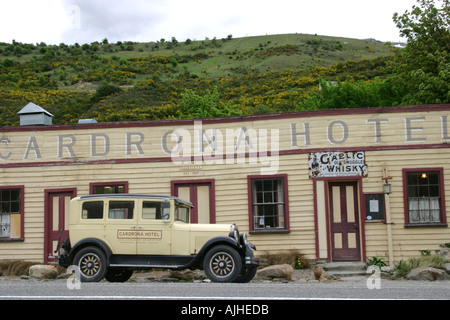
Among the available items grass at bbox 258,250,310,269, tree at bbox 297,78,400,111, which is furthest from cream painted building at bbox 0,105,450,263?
tree at bbox 297,78,400,111

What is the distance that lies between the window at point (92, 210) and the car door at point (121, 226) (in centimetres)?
19

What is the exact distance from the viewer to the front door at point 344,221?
16.5m

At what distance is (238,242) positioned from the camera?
12.7 m

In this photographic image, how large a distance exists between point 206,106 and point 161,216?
26757 mm

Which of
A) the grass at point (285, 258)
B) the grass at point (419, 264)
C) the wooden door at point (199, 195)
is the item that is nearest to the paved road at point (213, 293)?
the grass at point (419, 264)

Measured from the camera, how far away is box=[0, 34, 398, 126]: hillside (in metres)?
49.8

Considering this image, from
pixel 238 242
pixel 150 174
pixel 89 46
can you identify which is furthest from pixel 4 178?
pixel 89 46

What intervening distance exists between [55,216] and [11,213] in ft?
4.42

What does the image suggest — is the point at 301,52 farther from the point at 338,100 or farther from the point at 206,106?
the point at 338,100

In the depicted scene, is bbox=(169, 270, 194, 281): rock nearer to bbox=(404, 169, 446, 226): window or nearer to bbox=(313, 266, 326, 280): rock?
bbox=(313, 266, 326, 280): rock

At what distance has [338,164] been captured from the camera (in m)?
16.6

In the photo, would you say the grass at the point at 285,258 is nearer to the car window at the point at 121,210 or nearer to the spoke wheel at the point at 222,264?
the spoke wheel at the point at 222,264

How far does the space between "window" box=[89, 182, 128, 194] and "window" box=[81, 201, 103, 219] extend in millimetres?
3979

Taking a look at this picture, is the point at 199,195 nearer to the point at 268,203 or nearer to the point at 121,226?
the point at 268,203
